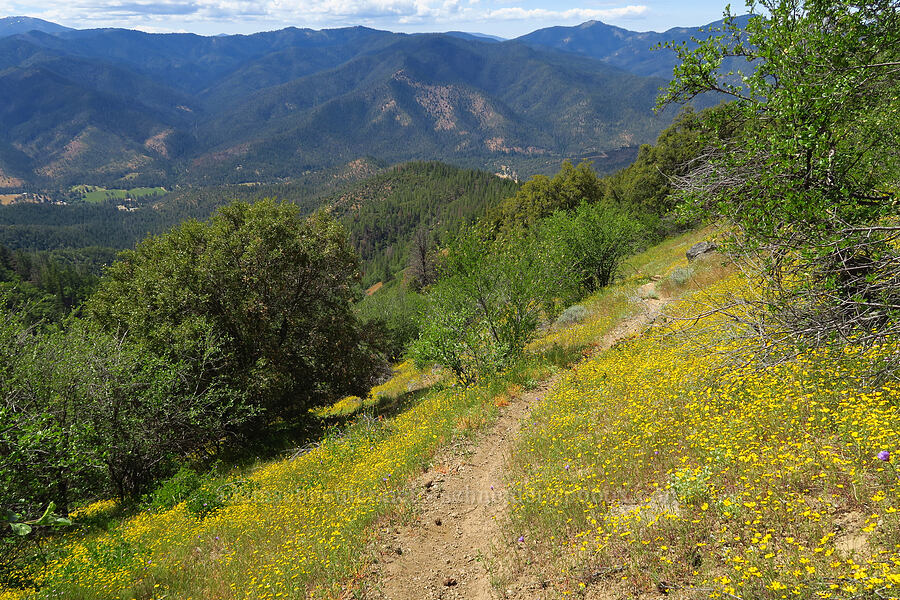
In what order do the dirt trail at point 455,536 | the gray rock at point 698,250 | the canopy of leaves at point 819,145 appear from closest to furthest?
1. the canopy of leaves at point 819,145
2. the dirt trail at point 455,536
3. the gray rock at point 698,250

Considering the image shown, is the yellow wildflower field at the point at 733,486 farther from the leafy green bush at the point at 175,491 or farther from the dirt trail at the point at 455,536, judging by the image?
the leafy green bush at the point at 175,491

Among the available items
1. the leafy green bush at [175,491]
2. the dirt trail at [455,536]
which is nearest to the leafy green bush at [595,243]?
the dirt trail at [455,536]

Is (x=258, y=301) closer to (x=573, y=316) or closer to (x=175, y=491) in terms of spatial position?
(x=175, y=491)

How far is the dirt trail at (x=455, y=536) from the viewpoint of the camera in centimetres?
602

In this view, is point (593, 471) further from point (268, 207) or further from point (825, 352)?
point (268, 207)

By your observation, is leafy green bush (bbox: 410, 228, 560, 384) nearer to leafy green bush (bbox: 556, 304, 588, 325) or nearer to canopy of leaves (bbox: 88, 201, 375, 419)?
leafy green bush (bbox: 556, 304, 588, 325)

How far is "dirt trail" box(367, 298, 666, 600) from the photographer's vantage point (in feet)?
19.8

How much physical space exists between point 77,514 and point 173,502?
13.3 ft

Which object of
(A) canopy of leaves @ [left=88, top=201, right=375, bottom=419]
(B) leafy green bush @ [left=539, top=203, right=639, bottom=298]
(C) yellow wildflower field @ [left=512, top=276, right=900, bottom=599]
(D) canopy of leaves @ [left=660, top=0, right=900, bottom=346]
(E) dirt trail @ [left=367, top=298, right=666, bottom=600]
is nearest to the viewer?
(C) yellow wildflower field @ [left=512, top=276, right=900, bottom=599]

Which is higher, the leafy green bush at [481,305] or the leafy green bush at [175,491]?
the leafy green bush at [481,305]

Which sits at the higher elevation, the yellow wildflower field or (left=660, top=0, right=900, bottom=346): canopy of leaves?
(left=660, top=0, right=900, bottom=346): canopy of leaves

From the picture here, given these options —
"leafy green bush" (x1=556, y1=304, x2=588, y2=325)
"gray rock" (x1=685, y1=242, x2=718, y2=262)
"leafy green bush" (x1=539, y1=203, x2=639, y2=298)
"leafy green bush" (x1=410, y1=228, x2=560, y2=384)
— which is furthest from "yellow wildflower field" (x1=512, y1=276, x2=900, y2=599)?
"leafy green bush" (x1=539, y1=203, x2=639, y2=298)

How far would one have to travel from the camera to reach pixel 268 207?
21.0 meters

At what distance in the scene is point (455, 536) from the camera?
7.22 m
